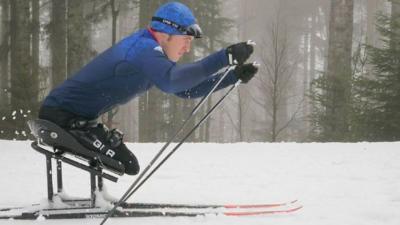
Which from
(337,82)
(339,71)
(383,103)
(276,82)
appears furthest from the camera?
(276,82)

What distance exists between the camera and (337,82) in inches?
560

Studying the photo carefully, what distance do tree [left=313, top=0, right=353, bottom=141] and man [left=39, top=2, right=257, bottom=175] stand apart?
10230mm

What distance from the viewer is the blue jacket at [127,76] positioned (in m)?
3.80

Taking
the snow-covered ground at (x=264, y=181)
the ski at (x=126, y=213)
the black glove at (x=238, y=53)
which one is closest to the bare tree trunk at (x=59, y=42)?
the snow-covered ground at (x=264, y=181)

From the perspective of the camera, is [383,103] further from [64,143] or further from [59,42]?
[59,42]

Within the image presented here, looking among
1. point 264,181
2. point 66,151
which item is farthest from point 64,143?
point 264,181

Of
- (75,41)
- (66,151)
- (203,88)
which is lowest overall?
(66,151)

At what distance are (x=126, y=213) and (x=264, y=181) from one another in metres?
2.34

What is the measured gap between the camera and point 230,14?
62.2 m

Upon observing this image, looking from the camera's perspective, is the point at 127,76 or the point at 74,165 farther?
the point at 74,165

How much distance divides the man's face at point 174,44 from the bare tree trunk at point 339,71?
1041cm

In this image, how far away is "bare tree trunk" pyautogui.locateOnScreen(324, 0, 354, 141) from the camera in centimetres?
1408

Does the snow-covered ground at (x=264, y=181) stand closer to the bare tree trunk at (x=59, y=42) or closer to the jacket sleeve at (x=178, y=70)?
the jacket sleeve at (x=178, y=70)

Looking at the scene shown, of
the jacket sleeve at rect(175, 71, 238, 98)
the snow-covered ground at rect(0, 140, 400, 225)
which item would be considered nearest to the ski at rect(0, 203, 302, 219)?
the snow-covered ground at rect(0, 140, 400, 225)
